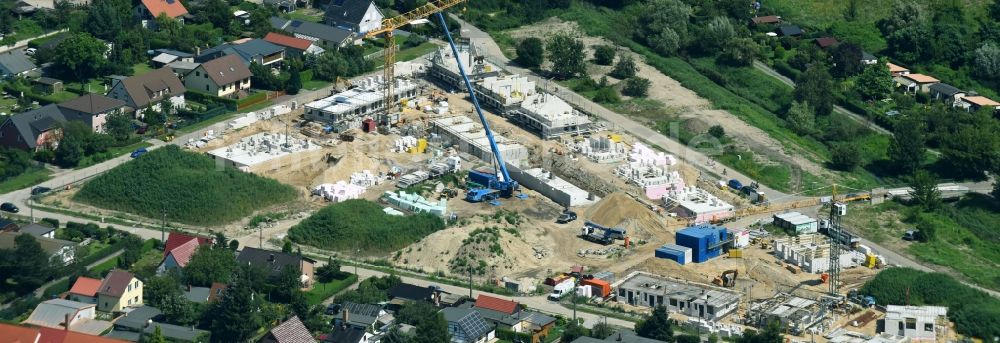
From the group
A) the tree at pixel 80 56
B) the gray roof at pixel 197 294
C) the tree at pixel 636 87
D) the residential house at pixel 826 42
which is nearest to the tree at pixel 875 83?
the residential house at pixel 826 42

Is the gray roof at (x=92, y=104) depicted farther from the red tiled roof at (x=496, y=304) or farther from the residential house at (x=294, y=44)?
the red tiled roof at (x=496, y=304)

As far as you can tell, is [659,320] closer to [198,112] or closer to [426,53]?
[198,112]

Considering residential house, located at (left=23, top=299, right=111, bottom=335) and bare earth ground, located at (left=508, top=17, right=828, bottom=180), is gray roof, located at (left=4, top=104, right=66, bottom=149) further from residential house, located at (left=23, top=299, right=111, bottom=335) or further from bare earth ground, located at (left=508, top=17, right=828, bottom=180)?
bare earth ground, located at (left=508, top=17, right=828, bottom=180)

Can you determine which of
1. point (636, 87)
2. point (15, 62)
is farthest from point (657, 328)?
→ point (15, 62)

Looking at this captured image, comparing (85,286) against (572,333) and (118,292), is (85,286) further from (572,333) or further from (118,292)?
(572,333)

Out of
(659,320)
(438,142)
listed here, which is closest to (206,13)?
(438,142)

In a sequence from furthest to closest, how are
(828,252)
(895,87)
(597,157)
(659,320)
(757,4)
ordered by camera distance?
(757,4) < (895,87) < (597,157) < (828,252) < (659,320)
